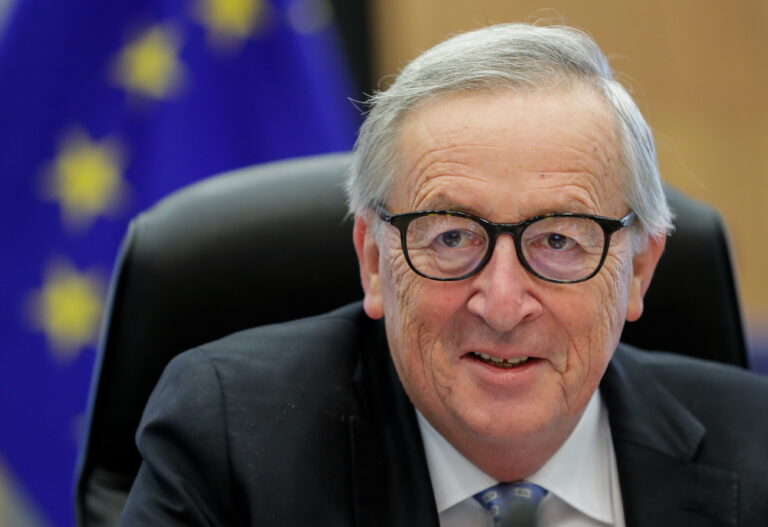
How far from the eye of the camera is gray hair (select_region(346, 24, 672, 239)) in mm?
1546

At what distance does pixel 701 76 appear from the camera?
16.1 ft

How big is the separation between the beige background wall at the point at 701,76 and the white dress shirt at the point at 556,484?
3147 mm

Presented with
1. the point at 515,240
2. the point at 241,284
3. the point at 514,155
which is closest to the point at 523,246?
the point at 515,240

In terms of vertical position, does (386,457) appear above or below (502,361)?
below

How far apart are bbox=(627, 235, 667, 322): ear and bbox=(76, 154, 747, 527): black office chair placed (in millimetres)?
265

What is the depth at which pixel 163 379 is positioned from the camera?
167cm

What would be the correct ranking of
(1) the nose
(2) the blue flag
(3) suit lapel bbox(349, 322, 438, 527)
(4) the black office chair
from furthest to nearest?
(2) the blue flag < (4) the black office chair < (3) suit lapel bbox(349, 322, 438, 527) < (1) the nose

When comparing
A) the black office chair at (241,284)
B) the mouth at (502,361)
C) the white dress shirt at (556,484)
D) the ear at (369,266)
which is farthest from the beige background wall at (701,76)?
the mouth at (502,361)

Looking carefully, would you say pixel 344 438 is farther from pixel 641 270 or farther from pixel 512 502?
pixel 641 270

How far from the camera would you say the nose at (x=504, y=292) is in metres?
1.46

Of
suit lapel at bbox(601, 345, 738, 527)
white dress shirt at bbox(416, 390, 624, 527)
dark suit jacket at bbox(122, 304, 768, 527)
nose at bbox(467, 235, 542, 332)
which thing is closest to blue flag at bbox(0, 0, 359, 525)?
dark suit jacket at bbox(122, 304, 768, 527)

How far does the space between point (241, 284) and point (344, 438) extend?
0.36m

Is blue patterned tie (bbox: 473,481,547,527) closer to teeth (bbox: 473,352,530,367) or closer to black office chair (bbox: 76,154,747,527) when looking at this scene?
teeth (bbox: 473,352,530,367)

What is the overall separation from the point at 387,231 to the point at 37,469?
171 centimetres
